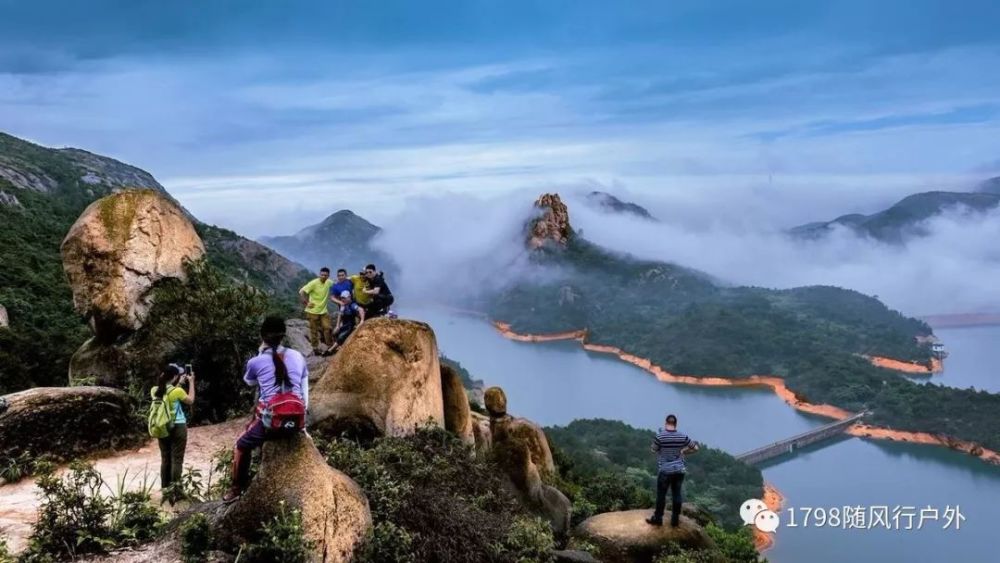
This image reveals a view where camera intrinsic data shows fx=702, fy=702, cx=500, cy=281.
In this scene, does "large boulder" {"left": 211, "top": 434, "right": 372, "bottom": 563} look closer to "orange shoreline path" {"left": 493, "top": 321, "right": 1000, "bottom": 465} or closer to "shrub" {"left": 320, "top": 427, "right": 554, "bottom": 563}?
"shrub" {"left": 320, "top": 427, "right": 554, "bottom": 563}

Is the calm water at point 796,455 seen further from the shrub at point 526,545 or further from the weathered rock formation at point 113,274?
the weathered rock formation at point 113,274

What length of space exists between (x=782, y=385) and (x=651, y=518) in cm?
9406

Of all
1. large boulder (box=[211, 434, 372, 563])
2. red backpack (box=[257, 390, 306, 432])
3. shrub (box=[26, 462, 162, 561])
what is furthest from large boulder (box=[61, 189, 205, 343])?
red backpack (box=[257, 390, 306, 432])

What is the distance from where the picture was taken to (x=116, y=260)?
599 inches

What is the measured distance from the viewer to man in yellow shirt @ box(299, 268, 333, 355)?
14.8 m

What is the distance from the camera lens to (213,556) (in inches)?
253

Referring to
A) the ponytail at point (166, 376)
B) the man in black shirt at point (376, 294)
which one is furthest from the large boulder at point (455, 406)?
the ponytail at point (166, 376)

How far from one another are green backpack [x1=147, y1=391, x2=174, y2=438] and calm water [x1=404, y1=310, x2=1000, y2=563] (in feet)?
146

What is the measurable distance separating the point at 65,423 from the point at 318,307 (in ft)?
17.3

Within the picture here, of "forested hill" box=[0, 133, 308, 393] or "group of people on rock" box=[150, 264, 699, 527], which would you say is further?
"forested hill" box=[0, 133, 308, 393]

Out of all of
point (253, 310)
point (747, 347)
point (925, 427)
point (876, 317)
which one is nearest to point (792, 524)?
point (925, 427)

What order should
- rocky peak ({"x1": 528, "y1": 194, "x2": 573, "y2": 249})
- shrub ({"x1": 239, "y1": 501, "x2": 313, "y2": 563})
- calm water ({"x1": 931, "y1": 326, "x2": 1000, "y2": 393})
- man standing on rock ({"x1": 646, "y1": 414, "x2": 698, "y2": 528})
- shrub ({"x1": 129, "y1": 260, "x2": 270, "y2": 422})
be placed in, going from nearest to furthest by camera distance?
shrub ({"x1": 239, "y1": 501, "x2": 313, "y2": 563}) → man standing on rock ({"x1": 646, "y1": 414, "x2": 698, "y2": 528}) → shrub ({"x1": 129, "y1": 260, "x2": 270, "y2": 422}) → calm water ({"x1": 931, "y1": 326, "x2": 1000, "y2": 393}) → rocky peak ({"x1": 528, "y1": 194, "x2": 573, "y2": 249})

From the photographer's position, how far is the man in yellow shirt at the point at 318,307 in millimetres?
14766

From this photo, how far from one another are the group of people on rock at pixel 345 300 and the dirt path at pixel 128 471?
263cm
